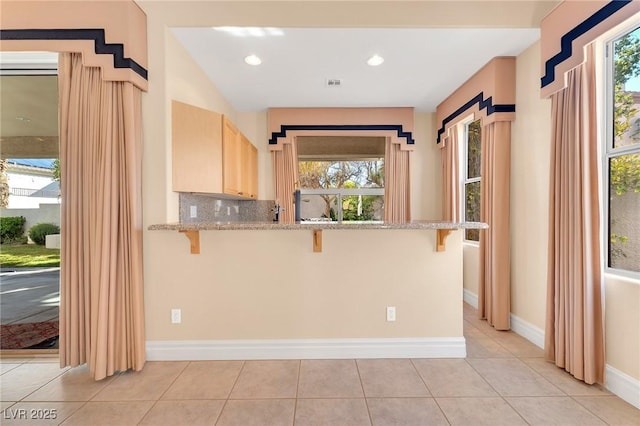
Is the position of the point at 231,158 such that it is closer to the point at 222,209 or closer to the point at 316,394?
the point at 222,209

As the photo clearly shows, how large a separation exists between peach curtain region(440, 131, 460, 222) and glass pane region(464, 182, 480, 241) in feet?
0.34

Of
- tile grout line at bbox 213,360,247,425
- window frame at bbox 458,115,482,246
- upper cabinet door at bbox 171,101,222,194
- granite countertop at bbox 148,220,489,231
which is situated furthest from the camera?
window frame at bbox 458,115,482,246

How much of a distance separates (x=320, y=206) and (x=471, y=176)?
2126mm

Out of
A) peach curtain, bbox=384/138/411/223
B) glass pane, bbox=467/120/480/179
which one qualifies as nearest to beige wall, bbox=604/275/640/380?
glass pane, bbox=467/120/480/179

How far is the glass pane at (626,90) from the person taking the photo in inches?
71.5

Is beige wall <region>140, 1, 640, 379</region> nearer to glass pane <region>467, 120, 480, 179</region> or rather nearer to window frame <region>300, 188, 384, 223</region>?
glass pane <region>467, 120, 480, 179</region>

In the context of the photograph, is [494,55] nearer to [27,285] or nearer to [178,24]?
[178,24]

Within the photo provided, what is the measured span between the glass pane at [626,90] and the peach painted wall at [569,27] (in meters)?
0.24

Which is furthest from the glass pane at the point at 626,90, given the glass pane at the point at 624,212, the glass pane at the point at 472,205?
the glass pane at the point at 472,205

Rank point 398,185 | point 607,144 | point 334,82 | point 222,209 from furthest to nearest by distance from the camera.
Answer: point 398,185 → point 222,209 → point 334,82 → point 607,144

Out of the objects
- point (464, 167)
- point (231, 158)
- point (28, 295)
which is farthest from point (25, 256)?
point (464, 167)

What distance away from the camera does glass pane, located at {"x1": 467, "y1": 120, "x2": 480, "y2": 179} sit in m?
3.49

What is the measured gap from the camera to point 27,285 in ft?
9.37

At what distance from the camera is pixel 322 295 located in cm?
232
